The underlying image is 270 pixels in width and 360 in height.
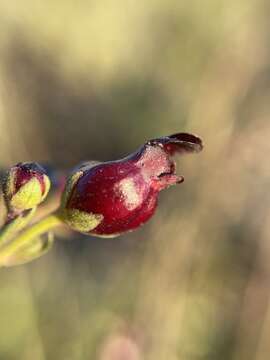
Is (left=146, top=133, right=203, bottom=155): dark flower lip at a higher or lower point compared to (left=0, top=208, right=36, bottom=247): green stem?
higher

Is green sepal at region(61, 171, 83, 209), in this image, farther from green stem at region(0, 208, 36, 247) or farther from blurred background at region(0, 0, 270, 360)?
blurred background at region(0, 0, 270, 360)

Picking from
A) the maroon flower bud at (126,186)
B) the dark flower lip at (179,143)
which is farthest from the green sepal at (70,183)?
the dark flower lip at (179,143)

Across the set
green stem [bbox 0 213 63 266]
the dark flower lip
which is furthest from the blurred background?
the dark flower lip

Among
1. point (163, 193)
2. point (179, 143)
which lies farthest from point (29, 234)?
point (163, 193)

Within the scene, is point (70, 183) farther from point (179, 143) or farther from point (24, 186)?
point (179, 143)

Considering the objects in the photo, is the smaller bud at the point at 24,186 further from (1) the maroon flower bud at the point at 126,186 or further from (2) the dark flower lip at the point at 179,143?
(2) the dark flower lip at the point at 179,143
